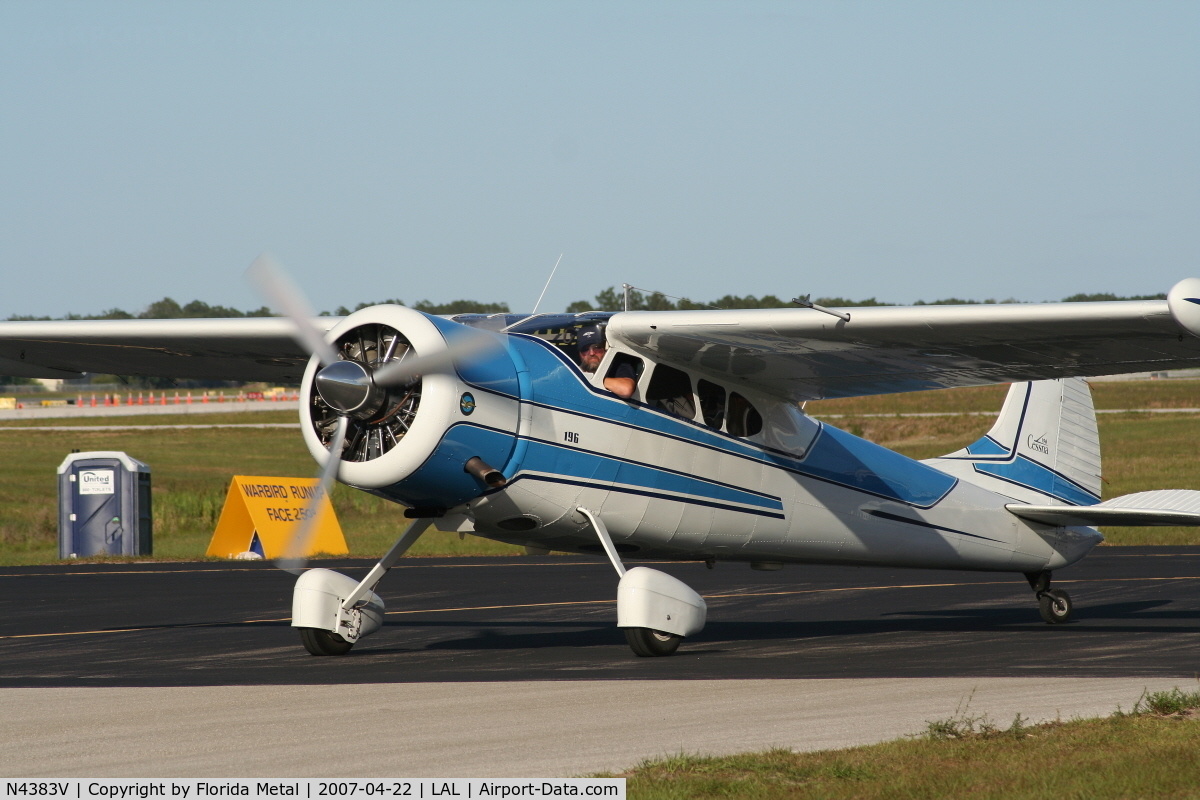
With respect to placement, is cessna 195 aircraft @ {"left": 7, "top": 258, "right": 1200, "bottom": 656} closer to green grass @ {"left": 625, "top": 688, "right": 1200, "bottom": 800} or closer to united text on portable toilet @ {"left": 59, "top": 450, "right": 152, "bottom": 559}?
green grass @ {"left": 625, "top": 688, "right": 1200, "bottom": 800}

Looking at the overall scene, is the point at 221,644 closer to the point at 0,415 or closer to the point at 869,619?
the point at 869,619

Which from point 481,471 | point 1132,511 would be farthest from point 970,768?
point 1132,511

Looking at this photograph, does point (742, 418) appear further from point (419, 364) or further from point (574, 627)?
point (419, 364)

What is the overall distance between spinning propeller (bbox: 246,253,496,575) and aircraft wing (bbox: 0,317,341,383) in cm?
265

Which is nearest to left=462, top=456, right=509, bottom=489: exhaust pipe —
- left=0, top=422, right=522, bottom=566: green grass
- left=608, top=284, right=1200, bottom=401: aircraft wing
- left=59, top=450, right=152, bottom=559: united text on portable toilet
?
left=608, top=284, right=1200, bottom=401: aircraft wing

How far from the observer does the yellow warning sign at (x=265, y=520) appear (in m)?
24.7

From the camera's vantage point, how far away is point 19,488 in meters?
39.2

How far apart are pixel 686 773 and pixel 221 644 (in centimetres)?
742

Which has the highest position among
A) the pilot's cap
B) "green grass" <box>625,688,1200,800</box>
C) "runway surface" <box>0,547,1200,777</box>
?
the pilot's cap

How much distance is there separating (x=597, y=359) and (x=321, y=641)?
328 centimetres

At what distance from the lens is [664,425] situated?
1147 centimetres

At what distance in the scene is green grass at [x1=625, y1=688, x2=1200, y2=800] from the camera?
5.48m

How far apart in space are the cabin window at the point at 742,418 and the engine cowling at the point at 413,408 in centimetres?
269

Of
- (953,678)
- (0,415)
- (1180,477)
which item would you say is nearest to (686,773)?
(953,678)
